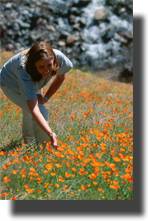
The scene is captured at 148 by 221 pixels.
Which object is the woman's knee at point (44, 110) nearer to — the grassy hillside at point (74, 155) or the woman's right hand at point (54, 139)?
the grassy hillside at point (74, 155)

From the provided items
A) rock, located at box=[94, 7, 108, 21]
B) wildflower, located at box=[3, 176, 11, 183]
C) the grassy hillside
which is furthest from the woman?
rock, located at box=[94, 7, 108, 21]

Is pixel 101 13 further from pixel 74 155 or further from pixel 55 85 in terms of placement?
pixel 74 155

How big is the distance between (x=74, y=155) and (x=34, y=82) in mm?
598

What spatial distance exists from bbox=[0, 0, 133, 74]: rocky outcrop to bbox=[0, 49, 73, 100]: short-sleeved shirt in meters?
0.64

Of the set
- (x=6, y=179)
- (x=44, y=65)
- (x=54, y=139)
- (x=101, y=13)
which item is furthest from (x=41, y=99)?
(x=101, y=13)

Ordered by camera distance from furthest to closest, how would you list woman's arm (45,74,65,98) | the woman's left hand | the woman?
1. woman's arm (45,74,65,98)
2. the woman's left hand
3. the woman

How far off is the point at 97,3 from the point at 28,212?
1933mm

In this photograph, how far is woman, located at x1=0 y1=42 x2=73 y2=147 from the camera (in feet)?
18.0

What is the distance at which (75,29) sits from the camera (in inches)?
255

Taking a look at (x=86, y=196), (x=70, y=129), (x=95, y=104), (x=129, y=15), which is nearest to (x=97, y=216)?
(x=86, y=196)

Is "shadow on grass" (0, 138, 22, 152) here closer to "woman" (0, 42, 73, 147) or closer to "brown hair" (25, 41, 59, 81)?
"woman" (0, 42, 73, 147)

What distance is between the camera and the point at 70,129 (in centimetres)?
584

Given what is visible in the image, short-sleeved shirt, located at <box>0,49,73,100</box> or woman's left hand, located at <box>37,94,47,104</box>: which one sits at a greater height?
short-sleeved shirt, located at <box>0,49,73,100</box>

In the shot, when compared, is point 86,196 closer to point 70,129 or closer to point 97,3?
point 70,129
